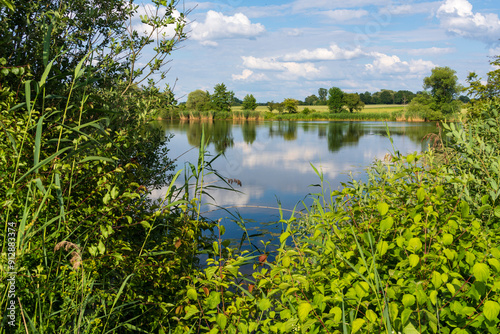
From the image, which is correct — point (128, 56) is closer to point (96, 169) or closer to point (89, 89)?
point (89, 89)

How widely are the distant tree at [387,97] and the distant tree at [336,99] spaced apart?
79.3 feet

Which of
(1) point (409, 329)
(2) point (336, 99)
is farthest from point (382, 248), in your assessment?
(2) point (336, 99)

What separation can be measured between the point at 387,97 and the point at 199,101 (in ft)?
177

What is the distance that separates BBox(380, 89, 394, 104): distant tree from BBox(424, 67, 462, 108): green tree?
3288 centimetres

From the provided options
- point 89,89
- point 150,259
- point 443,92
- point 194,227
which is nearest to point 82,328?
point 150,259

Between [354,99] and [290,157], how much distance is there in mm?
63934

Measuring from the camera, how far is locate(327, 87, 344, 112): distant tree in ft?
254

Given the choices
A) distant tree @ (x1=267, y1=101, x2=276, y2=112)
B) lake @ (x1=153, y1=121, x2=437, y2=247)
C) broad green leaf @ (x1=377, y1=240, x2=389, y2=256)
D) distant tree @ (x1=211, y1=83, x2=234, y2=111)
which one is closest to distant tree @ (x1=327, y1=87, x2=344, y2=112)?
distant tree @ (x1=267, y1=101, x2=276, y2=112)

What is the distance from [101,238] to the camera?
85.3 inches

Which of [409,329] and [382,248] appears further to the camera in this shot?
[382,248]

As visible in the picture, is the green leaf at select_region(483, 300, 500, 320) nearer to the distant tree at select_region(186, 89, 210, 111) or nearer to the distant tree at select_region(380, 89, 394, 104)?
the distant tree at select_region(186, 89, 210, 111)

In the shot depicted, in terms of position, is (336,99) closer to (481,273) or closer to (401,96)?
(401,96)

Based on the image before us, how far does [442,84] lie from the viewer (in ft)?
201

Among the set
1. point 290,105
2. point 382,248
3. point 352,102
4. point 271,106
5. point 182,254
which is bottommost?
point 182,254
